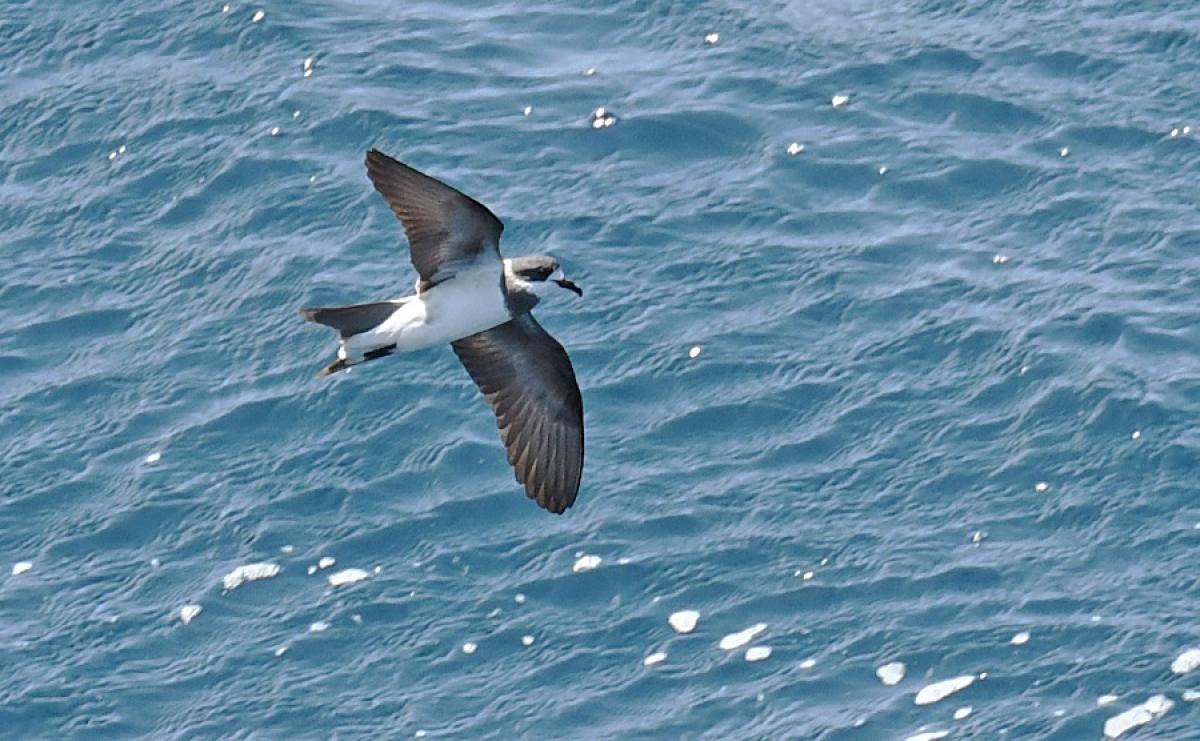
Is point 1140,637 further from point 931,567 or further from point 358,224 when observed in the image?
point 358,224

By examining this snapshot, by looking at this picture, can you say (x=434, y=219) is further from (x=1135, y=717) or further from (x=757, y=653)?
(x=1135, y=717)

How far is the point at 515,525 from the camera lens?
17.6 meters

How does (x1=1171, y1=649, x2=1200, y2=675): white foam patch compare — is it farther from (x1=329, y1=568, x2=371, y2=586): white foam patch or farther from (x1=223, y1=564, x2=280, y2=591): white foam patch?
(x1=223, y1=564, x2=280, y2=591): white foam patch

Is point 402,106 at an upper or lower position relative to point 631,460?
upper

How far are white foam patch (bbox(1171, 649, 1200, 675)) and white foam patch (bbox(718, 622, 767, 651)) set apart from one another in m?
2.55

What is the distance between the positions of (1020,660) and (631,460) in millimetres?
3009

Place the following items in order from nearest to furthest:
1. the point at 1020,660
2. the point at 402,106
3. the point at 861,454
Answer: the point at 1020,660 < the point at 861,454 < the point at 402,106

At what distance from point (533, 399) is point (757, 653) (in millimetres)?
2774

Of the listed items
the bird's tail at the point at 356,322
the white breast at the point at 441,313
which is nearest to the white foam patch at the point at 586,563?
the white breast at the point at 441,313

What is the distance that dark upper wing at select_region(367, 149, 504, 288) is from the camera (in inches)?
524

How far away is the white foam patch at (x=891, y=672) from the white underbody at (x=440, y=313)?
163 inches

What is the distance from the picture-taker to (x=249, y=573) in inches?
689

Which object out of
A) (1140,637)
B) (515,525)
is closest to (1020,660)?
(1140,637)

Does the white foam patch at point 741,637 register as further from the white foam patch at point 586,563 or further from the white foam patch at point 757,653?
the white foam patch at point 586,563
